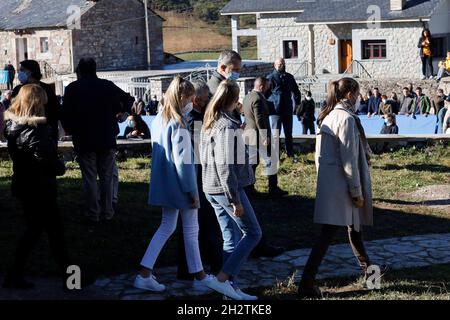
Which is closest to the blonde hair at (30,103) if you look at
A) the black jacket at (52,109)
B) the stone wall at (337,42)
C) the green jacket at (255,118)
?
Answer: the black jacket at (52,109)

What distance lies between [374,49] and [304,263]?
3974 centimetres

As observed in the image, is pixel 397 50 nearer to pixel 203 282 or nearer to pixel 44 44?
pixel 44 44

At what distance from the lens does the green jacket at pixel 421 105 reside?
32956mm

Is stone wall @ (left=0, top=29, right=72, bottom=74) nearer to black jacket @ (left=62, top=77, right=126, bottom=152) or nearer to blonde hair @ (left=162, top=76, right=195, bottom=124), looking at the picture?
black jacket @ (left=62, top=77, right=126, bottom=152)

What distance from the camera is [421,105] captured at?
3347cm

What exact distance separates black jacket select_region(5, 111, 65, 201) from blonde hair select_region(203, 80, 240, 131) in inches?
51.7

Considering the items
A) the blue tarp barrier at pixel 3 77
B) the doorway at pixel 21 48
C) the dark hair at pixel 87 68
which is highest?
the doorway at pixel 21 48

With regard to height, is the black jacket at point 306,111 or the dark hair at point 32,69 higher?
the dark hair at point 32,69

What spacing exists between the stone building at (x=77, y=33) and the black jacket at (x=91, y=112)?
138ft

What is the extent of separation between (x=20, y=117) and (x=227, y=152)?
1.74 meters

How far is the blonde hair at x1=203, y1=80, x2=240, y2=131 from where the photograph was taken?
806 cm

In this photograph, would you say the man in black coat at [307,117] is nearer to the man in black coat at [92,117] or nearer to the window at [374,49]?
the man in black coat at [92,117]

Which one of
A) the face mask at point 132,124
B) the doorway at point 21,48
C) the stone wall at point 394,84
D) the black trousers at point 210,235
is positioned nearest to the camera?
the black trousers at point 210,235

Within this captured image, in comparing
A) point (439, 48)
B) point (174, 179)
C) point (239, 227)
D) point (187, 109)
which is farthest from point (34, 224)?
point (439, 48)
